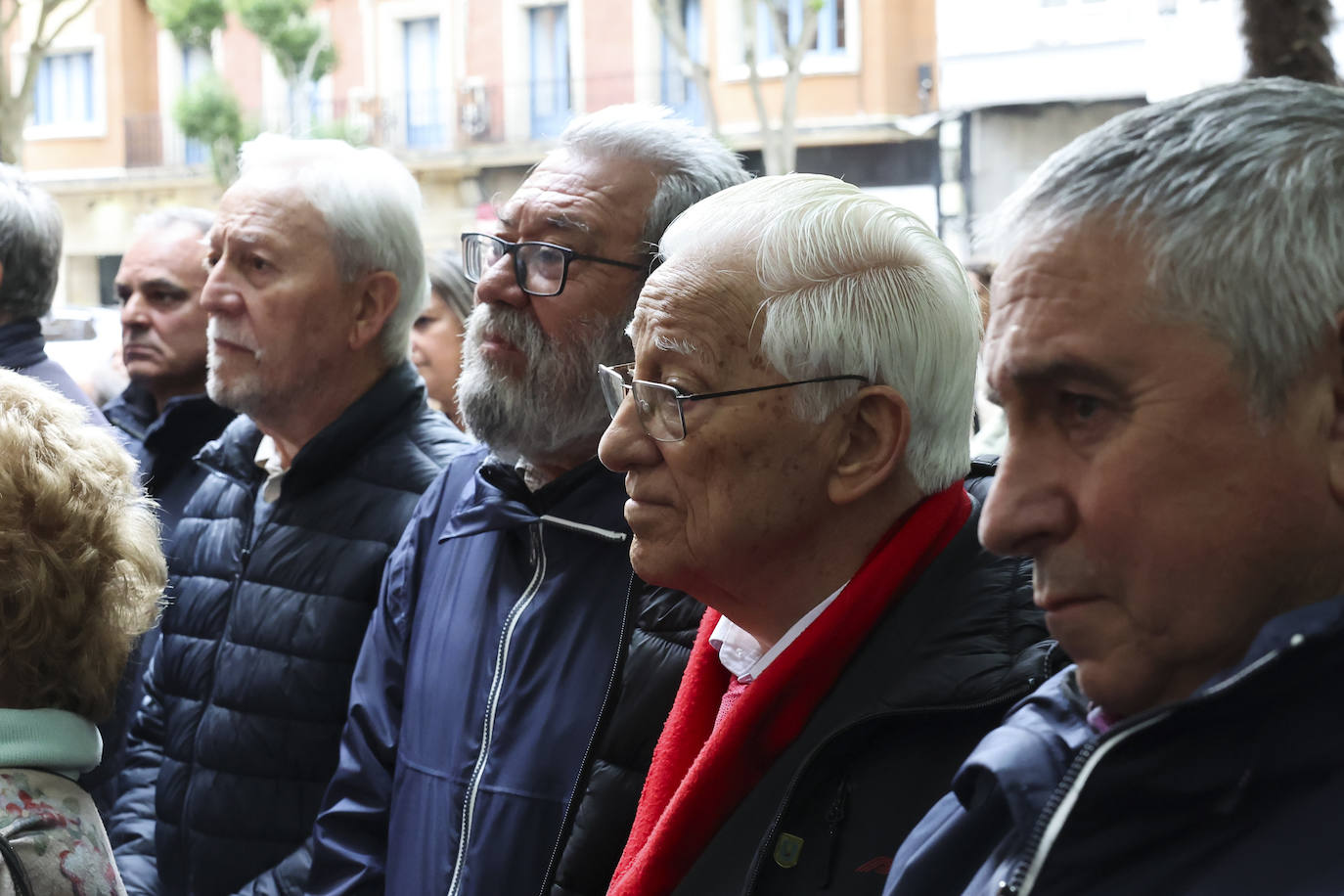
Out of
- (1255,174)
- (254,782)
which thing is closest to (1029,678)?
(1255,174)

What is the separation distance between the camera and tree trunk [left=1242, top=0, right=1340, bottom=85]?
10.5ft

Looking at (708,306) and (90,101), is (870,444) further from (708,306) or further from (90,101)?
(90,101)

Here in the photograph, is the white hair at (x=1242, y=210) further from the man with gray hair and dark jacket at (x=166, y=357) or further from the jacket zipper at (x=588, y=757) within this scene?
the man with gray hair and dark jacket at (x=166, y=357)

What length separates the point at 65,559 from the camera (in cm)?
203

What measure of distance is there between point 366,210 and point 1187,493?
2.52 m

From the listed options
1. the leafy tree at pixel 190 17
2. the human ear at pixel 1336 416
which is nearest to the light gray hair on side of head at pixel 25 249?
the human ear at pixel 1336 416

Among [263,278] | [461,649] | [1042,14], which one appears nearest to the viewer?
[461,649]

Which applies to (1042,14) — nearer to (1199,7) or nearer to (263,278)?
(1199,7)

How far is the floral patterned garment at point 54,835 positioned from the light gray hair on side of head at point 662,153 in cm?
132

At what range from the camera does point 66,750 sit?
197cm

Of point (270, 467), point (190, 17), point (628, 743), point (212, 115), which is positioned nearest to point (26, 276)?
point (270, 467)

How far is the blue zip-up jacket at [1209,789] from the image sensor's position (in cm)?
113

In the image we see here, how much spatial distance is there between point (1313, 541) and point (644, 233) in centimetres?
161

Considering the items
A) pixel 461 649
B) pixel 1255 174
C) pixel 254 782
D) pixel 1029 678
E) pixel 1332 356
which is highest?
pixel 1255 174
